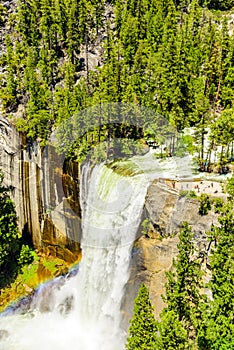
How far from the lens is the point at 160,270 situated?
39250mm

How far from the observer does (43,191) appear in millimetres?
54062

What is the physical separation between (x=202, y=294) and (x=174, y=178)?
13.0m

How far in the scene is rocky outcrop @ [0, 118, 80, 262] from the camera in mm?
50250

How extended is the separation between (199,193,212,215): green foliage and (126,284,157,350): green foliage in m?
8.82

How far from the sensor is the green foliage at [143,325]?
32594 mm

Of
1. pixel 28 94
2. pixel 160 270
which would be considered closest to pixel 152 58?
pixel 28 94

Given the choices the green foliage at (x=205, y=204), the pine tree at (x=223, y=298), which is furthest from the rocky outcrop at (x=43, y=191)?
the pine tree at (x=223, y=298)

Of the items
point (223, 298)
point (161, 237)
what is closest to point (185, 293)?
point (223, 298)

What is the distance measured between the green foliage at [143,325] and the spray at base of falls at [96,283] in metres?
9.19

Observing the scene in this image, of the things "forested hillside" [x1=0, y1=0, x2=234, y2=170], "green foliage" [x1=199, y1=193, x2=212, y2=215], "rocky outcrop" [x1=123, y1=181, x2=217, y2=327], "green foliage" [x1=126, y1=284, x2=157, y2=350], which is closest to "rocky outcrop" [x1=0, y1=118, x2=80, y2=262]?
"forested hillside" [x1=0, y1=0, x2=234, y2=170]

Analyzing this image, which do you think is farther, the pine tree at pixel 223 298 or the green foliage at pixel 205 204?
the green foliage at pixel 205 204

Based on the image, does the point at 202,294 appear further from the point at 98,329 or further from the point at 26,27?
the point at 26,27

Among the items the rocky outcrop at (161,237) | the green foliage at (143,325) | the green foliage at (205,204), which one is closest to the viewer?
the green foliage at (143,325)

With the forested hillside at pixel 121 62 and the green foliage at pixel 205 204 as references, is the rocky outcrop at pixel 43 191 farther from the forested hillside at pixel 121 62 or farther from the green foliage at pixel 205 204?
the green foliage at pixel 205 204
